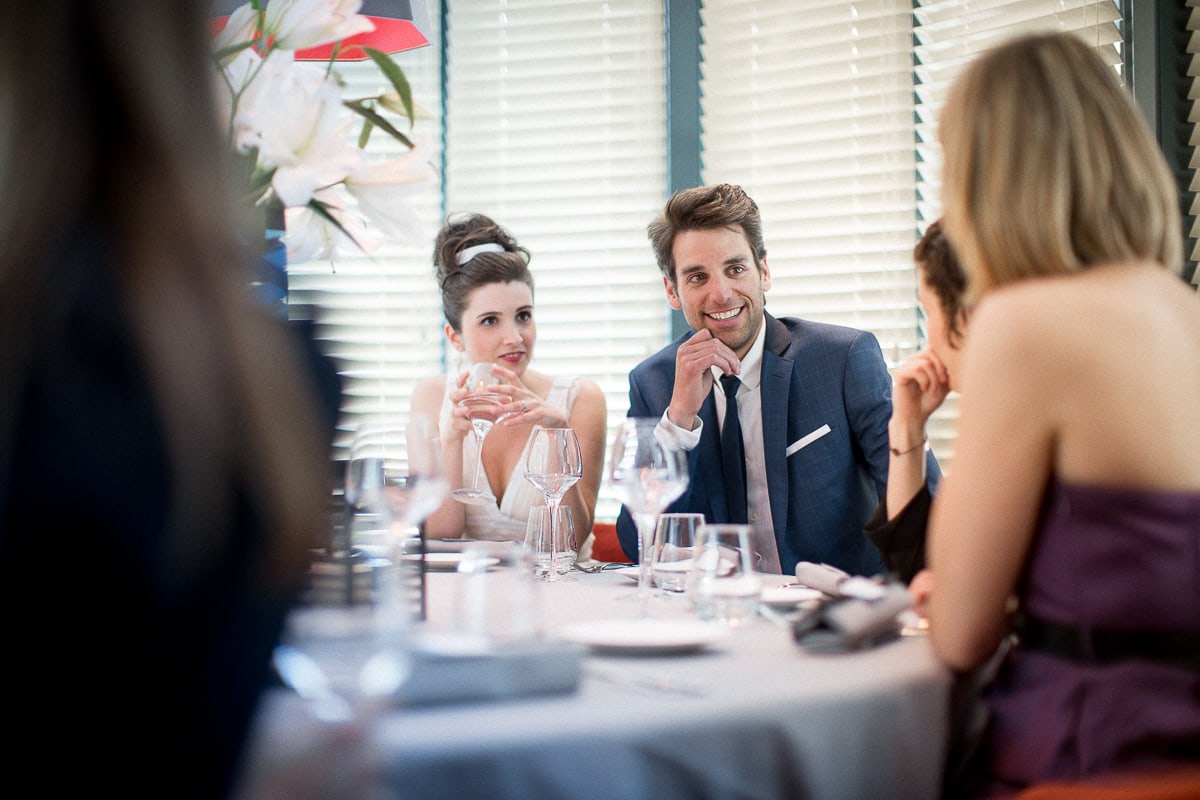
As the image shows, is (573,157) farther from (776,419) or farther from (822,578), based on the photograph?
(822,578)

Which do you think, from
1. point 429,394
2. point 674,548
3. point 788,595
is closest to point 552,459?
point 674,548

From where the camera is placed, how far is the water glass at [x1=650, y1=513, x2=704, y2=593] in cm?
183

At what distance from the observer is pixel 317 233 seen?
5.28ft

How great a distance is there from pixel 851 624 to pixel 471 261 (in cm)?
228

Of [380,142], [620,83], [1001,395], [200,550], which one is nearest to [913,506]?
[1001,395]

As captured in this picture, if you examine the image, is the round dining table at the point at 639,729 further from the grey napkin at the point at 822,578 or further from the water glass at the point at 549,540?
the water glass at the point at 549,540

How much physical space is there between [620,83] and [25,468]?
3.69 metres

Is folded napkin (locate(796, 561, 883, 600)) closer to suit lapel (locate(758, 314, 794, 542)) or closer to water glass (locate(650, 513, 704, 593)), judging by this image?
water glass (locate(650, 513, 704, 593))

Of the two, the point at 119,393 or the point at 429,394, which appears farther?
the point at 429,394

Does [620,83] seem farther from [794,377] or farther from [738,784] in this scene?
[738,784]

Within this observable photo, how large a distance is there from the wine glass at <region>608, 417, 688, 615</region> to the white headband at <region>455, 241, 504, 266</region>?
5.39 feet

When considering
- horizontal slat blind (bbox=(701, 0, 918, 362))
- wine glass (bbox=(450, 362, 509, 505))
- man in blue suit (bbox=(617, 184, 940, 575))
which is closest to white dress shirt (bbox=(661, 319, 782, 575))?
man in blue suit (bbox=(617, 184, 940, 575))

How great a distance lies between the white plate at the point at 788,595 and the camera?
164cm

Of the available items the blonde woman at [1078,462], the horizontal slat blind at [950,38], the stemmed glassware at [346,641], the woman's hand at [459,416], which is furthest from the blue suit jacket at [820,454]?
the stemmed glassware at [346,641]
